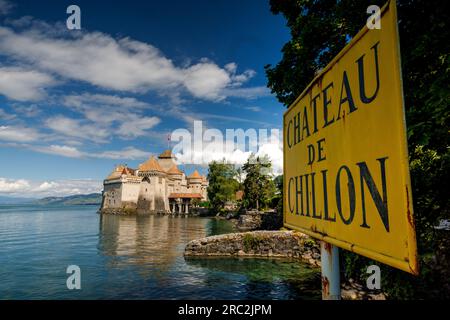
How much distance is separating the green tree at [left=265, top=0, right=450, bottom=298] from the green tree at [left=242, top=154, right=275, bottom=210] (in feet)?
122

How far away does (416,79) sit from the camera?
18.4 feet

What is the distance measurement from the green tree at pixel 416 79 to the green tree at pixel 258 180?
122 feet

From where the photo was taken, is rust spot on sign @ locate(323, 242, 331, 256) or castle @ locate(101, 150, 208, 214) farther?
castle @ locate(101, 150, 208, 214)

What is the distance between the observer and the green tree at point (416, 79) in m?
4.12

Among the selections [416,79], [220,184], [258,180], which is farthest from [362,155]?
[220,184]

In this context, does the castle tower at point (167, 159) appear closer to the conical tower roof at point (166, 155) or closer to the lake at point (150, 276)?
the conical tower roof at point (166, 155)

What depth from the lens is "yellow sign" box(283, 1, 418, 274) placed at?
1.02m

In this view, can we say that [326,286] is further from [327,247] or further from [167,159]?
[167,159]

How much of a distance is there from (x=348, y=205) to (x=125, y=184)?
79.9 metres

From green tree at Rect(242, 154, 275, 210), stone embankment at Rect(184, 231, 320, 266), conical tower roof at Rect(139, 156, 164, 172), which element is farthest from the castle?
stone embankment at Rect(184, 231, 320, 266)

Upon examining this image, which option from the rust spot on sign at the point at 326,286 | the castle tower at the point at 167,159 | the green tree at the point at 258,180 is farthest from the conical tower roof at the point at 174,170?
the rust spot on sign at the point at 326,286

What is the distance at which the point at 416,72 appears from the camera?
5.48m

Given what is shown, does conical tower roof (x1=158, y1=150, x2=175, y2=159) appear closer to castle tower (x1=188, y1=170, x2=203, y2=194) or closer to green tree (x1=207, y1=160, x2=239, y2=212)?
castle tower (x1=188, y1=170, x2=203, y2=194)

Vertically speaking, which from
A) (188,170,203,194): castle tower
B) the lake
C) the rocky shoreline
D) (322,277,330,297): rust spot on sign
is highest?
(188,170,203,194): castle tower
